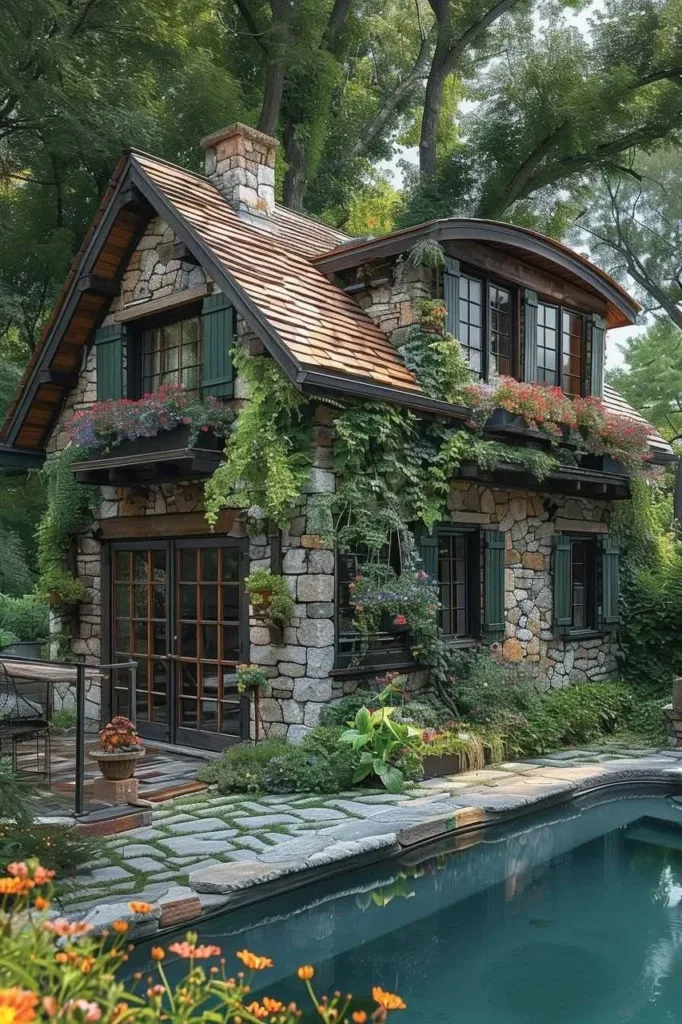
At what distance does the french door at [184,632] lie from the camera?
9.50 m

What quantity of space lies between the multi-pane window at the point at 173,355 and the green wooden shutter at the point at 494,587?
380 cm

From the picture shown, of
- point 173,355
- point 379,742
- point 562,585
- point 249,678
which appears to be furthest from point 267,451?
point 562,585

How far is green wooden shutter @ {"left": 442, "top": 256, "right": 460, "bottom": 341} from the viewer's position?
10320 mm

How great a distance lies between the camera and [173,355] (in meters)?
10.7

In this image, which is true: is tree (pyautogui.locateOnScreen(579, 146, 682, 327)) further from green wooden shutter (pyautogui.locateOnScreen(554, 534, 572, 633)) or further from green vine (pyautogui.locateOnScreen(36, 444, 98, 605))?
green vine (pyautogui.locateOnScreen(36, 444, 98, 605))

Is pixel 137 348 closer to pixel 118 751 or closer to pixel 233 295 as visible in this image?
pixel 233 295

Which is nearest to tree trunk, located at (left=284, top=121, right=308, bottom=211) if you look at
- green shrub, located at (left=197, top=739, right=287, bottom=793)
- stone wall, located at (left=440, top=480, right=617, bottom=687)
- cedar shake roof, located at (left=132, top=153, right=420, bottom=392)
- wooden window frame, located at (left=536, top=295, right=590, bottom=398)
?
cedar shake roof, located at (left=132, top=153, right=420, bottom=392)

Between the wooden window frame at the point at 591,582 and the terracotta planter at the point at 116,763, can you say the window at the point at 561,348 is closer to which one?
the wooden window frame at the point at 591,582

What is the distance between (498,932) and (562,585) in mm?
6502

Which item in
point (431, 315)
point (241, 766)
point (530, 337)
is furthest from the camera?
point (530, 337)

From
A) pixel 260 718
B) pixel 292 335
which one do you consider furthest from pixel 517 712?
pixel 292 335

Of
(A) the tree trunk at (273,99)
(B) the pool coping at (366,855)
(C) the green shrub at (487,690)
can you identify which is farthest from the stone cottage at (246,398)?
(A) the tree trunk at (273,99)

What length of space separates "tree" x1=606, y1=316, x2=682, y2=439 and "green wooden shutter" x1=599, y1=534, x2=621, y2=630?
12.6 meters

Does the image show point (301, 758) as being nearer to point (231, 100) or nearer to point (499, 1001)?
point (499, 1001)
